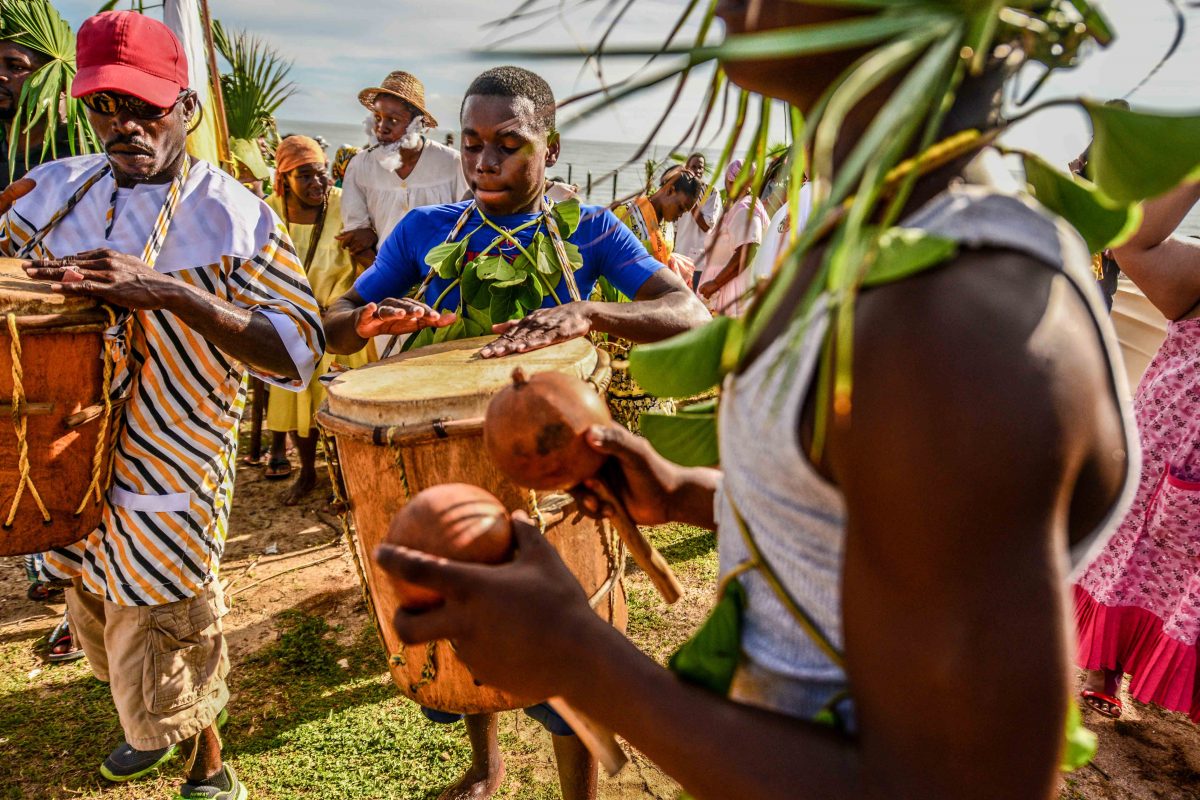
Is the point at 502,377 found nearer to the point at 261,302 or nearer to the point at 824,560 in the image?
the point at 261,302

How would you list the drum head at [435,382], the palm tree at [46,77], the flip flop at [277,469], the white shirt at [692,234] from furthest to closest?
1. the white shirt at [692,234]
2. the flip flop at [277,469]
3. the palm tree at [46,77]
4. the drum head at [435,382]

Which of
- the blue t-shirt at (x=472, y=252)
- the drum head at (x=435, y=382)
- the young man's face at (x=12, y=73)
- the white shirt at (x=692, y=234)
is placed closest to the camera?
the drum head at (x=435, y=382)

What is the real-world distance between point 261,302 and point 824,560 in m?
2.11

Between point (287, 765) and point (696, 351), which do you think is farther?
point (287, 765)

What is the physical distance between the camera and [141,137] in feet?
7.64

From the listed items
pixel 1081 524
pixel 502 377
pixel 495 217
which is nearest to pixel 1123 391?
pixel 1081 524

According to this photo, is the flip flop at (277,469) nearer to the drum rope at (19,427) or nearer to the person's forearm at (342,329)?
the person's forearm at (342,329)

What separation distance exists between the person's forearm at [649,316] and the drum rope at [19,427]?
1497 millimetres

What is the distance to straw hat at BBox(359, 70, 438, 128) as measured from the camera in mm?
5512

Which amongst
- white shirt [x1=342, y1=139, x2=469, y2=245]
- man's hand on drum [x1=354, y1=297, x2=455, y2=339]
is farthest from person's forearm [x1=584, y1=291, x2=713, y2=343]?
white shirt [x1=342, y1=139, x2=469, y2=245]

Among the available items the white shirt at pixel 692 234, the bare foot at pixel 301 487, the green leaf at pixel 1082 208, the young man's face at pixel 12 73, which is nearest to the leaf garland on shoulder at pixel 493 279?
the green leaf at pixel 1082 208

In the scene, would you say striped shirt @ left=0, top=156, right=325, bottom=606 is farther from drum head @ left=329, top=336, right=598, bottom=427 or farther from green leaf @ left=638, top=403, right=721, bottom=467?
green leaf @ left=638, top=403, right=721, bottom=467

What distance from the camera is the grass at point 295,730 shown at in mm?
2754

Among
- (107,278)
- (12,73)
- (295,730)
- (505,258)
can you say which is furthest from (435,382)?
(12,73)
